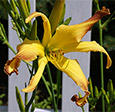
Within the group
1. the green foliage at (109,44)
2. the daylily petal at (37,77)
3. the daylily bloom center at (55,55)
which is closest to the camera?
the daylily petal at (37,77)

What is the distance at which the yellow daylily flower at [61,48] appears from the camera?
38cm

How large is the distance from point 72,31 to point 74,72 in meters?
0.08

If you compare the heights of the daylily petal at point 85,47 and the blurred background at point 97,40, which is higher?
the blurred background at point 97,40

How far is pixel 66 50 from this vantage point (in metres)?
0.47

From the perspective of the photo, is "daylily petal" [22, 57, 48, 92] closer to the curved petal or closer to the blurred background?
the curved petal

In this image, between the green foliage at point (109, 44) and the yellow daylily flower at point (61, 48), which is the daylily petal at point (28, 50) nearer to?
the yellow daylily flower at point (61, 48)

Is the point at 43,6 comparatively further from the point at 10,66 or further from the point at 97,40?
the point at 10,66

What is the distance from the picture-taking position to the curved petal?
42 centimetres

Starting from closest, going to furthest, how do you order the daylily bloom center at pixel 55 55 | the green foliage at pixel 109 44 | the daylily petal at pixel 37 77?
the daylily petal at pixel 37 77 → the daylily bloom center at pixel 55 55 → the green foliage at pixel 109 44

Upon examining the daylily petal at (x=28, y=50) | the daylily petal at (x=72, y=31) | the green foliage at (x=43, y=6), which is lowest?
the daylily petal at (x=28, y=50)

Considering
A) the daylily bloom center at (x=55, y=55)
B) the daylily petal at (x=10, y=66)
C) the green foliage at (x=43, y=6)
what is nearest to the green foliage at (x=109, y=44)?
the green foliage at (x=43, y=6)

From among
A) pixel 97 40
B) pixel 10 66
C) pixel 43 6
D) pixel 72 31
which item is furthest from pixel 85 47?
pixel 97 40

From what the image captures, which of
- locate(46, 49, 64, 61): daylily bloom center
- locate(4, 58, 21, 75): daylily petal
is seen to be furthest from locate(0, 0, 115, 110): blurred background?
locate(4, 58, 21, 75): daylily petal

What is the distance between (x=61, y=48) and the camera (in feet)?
1.57
